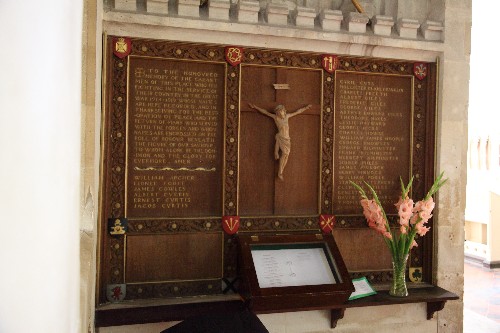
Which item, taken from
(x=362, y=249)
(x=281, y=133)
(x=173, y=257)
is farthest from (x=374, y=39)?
(x=173, y=257)

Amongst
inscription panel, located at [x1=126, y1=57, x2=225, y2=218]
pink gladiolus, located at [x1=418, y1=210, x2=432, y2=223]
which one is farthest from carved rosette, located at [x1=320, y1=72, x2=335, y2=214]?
inscription panel, located at [x1=126, y1=57, x2=225, y2=218]

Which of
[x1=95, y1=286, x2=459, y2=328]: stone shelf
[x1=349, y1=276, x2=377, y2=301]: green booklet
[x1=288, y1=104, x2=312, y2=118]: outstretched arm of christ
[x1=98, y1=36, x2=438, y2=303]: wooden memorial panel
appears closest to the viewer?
[x1=95, y1=286, x2=459, y2=328]: stone shelf

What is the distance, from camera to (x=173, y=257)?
3197 mm

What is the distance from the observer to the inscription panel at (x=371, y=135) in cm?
355

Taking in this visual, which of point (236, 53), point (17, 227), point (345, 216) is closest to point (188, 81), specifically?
point (236, 53)

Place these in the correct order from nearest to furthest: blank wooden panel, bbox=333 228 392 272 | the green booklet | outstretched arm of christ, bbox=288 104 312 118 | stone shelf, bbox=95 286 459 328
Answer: stone shelf, bbox=95 286 459 328 < the green booklet < outstretched arm of christ, bbox=288 104 312 118 < blank wooden panel, bbox=333 228 392 272

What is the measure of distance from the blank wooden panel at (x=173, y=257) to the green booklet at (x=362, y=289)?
102cm

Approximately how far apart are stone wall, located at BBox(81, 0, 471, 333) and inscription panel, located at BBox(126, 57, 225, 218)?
27cm

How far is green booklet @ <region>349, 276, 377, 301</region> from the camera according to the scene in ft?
10.7

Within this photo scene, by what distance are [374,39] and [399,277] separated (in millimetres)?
1872

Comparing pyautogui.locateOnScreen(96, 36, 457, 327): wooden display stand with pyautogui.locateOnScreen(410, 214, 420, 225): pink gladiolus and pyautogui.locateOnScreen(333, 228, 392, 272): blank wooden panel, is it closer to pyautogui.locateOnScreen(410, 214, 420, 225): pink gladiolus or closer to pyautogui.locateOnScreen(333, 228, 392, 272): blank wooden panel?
pyautogui.locateOnScreen(333, 228, 392, 272): blank wooden panel

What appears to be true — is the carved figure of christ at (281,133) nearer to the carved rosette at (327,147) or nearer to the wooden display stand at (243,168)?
the wooden display stand at (243,168)

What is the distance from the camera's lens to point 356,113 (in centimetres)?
357

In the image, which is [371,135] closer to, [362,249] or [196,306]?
[362,249]
